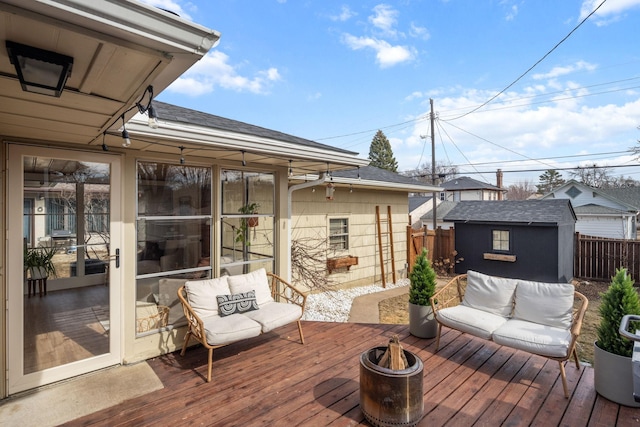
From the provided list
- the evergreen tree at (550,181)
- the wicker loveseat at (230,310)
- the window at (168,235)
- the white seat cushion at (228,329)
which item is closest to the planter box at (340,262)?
the wicker loveseat at (230,310)

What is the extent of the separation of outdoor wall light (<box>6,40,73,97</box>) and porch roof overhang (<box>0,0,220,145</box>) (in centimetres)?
3

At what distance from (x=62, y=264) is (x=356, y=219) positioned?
5.86 meters

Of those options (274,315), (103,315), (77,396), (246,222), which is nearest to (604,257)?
(274,315)

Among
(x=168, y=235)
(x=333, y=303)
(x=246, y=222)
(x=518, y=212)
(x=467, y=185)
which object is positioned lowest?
(x=333, y=303)

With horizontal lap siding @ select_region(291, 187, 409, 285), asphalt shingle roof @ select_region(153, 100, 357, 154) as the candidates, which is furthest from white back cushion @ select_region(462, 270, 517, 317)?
horizontal lap siding @ select_region(291, 187, 409, 285)

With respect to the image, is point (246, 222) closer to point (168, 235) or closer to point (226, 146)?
point (168, 235)

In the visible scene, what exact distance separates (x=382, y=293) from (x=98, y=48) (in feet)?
23.5

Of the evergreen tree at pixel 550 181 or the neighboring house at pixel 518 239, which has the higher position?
the evergreen tree at pixel 550 181

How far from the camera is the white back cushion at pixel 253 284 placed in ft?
13.5

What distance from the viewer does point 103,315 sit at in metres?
3.56

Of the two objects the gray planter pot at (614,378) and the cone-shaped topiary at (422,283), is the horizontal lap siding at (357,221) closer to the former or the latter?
the cone-shaped topiary at (422,283)

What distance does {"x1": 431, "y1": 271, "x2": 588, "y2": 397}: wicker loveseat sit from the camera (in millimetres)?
3096

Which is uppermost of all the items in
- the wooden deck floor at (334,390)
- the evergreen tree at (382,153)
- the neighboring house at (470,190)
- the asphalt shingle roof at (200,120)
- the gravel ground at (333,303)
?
the evergreen tree at (382,153)

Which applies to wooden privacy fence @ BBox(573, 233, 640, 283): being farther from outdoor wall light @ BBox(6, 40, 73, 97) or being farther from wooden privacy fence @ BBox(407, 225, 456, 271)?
outdoor wall light @ BBox(6, 40, 73, 97)
